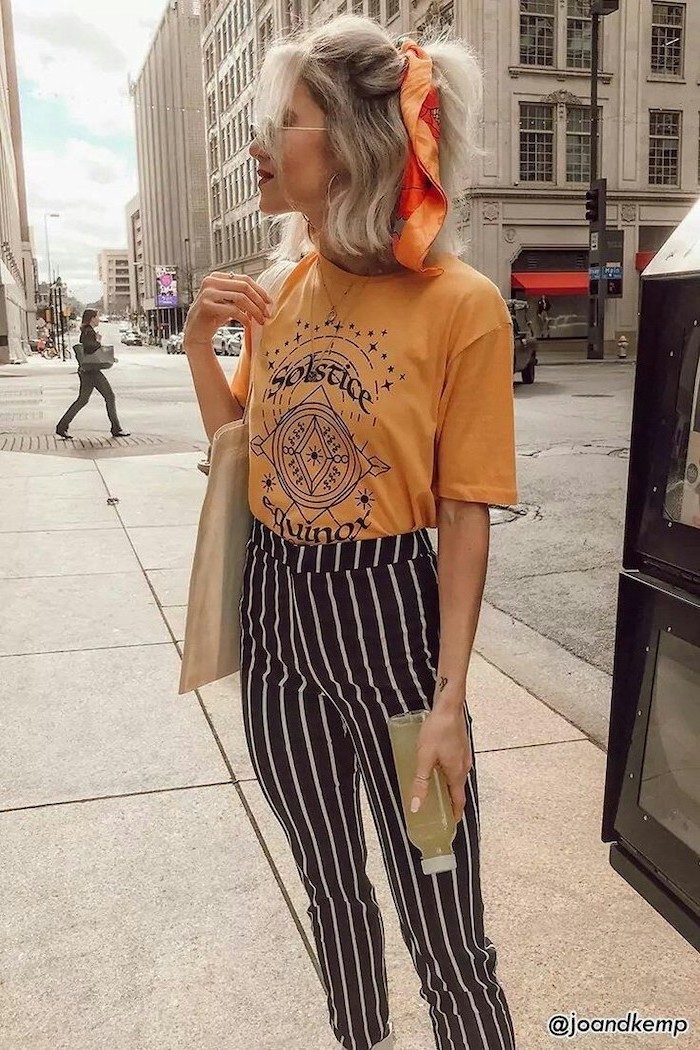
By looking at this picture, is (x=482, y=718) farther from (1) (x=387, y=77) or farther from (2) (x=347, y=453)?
(1) (x=387, y=77)

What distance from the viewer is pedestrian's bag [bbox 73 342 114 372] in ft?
45.2

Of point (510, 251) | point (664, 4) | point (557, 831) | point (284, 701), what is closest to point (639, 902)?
point (557, 831)

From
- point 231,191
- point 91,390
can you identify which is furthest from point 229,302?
point 231,191

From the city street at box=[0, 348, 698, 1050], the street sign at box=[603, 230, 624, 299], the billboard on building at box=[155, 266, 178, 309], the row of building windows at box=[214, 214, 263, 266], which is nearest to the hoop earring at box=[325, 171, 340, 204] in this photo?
the city street at box=[0, 348, 698, 1050]

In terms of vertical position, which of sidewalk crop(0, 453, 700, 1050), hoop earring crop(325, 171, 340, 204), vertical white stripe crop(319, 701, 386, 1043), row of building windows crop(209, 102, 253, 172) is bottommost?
sidewalk crop(0, 453, 700, 1050)

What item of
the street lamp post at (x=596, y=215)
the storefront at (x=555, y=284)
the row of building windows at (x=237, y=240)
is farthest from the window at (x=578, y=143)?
the row of building windows at (x=237, y=240)

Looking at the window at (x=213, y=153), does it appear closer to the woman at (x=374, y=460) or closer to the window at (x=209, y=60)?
the window at (x=209, y=60)

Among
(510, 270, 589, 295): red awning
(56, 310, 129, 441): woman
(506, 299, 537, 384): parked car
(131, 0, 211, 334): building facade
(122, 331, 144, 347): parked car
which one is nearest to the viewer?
Answer: (56, 310, 129, 441): woman

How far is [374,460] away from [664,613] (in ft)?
2.23

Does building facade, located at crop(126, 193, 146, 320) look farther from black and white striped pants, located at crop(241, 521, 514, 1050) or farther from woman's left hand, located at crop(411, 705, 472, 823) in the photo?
woman's left hand, located at crop(411, 705, 472, 823)

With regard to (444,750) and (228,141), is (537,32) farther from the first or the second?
(228,141)

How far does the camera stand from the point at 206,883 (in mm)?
2777

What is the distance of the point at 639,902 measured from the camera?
2674 mm

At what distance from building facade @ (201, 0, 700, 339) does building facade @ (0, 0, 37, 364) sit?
67.3 ft
